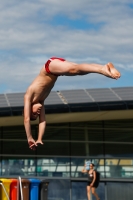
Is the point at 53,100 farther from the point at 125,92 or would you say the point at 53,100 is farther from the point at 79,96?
the point at 125,92

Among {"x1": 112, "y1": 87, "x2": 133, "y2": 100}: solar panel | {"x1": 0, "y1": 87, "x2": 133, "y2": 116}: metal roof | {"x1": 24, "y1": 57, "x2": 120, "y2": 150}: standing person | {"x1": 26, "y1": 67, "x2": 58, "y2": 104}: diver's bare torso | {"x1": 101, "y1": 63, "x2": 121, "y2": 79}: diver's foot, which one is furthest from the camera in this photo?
{"x1": 112, "y1": 87, "x2": 133, "y2": 100}: solar panel

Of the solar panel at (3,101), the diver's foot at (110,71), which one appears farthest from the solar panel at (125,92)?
the diver's foot at (110,71)

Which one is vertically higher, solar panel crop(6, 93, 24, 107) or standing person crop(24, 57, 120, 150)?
solar panel crop(6, 93, 24, 107)

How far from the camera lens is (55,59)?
9.86m

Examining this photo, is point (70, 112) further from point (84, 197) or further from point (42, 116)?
point (42, 116)

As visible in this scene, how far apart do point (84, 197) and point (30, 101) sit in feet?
51.7

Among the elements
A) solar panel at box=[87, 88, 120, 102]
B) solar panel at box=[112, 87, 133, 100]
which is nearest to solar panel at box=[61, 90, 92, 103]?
solar panel at box=[87, 88, 120, 102]

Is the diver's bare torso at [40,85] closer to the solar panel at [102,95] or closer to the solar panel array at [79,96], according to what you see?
the solar panel array at [79,96]

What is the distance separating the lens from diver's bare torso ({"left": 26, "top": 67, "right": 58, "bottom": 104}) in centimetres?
987

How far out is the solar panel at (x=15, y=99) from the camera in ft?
78.1

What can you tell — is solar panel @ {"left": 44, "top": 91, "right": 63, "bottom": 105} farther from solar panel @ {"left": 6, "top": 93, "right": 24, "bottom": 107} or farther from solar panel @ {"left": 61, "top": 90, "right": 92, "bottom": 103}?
solar panel @ {"left": 6, "top": 93, "right": 24, "bottom": 107}

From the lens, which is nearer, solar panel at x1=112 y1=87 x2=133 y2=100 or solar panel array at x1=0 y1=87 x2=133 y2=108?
solar panel array at x1=0 y1=87 x2=133 y2=108

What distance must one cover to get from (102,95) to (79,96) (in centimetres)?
92

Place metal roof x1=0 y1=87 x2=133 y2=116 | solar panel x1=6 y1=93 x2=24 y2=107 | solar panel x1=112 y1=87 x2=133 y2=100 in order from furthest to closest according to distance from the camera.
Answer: solar panel x1=112 y1=87 x2=133 y2=100 < solar panel x1=6 y1=93 x2=24 y2=107 < metal roof x1=0 y1=87 x2=133 y2=116
